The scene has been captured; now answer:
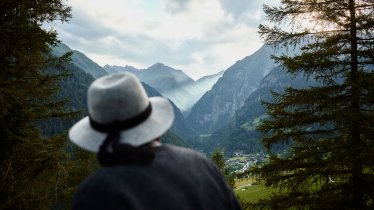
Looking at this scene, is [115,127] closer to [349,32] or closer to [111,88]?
[111,88]

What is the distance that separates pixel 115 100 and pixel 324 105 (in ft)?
30.8

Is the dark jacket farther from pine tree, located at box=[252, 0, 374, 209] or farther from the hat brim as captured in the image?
pine tree, located at box=[252, 0, 374, 209]

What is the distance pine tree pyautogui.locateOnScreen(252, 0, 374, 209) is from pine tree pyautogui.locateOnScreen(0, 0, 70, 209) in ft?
19.4

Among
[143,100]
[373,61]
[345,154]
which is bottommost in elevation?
[345,154]

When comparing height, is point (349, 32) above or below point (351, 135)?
above

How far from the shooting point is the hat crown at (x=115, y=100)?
231cm

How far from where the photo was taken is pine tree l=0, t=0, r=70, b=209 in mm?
8289

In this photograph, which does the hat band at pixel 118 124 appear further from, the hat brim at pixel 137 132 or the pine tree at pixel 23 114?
the pine tree at pixel 23 114

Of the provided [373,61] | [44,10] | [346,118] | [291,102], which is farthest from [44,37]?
[373,61]

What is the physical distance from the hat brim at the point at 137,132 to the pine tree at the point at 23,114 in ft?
19.0

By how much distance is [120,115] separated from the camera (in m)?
2.32

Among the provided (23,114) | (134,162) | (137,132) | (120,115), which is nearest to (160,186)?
(134,162)

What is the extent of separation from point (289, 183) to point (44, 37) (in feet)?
24.7

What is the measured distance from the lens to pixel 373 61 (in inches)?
392
